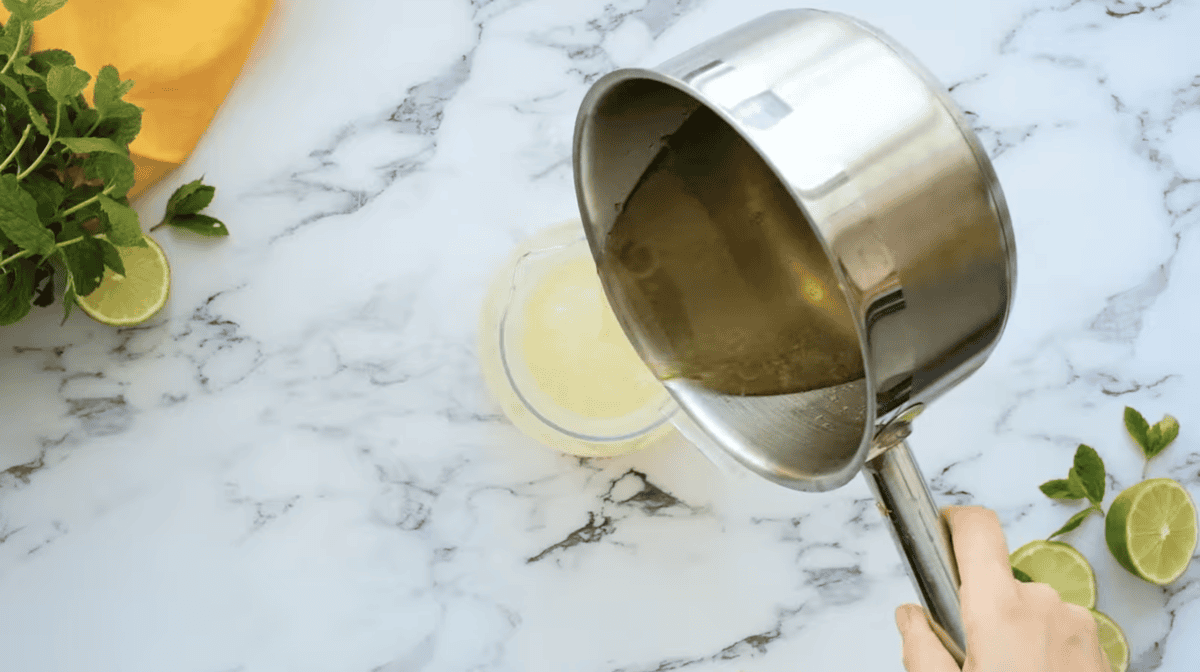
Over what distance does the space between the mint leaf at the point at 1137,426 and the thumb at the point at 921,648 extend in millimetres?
408

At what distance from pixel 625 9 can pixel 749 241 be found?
0.49m

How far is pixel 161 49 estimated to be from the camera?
3.30ft

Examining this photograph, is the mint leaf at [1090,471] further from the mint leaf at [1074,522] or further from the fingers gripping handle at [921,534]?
the fingers gripping handle at [921,534]

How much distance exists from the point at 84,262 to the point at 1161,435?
1.19 metres

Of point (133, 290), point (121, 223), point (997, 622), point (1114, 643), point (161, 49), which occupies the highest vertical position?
point (161, 49)

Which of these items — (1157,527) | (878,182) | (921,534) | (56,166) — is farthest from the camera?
(1157,527)

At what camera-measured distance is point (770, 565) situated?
105 cm

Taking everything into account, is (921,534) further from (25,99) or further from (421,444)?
(25,99)

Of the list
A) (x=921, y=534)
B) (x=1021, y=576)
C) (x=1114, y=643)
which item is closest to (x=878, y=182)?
(x=921, y=534)

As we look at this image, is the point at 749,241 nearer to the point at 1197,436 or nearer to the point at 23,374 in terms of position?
the point at 1197,436

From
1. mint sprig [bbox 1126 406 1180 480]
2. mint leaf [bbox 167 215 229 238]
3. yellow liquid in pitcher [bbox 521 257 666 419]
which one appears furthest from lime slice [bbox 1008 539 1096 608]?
mint leaf [bbox 167 215 229 238]

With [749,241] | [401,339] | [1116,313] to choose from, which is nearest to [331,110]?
[401,339]

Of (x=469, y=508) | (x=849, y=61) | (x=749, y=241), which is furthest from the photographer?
(x=469, y=508)

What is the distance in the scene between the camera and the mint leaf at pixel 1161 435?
105 centimetres
